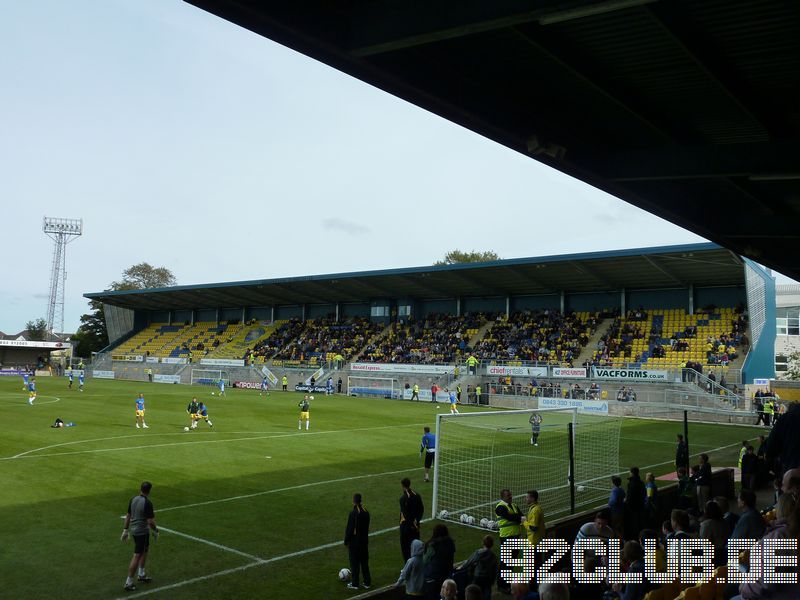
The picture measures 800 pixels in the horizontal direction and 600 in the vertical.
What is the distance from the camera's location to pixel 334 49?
725cm

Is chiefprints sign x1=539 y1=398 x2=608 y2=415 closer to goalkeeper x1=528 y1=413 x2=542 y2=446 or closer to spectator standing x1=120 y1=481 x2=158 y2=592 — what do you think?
goalkeeper x1=528 y1=413 x2=542 y2=446

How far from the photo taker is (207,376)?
6800 cm

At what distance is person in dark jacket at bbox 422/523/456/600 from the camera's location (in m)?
8.34

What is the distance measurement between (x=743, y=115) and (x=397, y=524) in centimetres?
1063

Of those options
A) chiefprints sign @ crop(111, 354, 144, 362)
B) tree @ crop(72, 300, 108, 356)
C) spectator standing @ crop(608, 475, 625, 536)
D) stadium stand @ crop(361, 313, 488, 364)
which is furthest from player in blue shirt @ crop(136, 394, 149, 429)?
tree @ crop(72, 300, 108, 356)

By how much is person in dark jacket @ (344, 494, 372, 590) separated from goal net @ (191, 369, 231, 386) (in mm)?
58017

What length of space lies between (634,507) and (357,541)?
5.47 meters

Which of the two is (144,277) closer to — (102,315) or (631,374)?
(102,315)

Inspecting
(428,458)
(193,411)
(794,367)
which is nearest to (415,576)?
(428,458)

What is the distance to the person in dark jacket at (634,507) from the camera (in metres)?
12.4

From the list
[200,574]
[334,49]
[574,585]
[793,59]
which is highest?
[793,59]

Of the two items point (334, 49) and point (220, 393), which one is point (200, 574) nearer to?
point (334, 49)

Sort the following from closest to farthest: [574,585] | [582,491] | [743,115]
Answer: [574,585] → [743,115] → [582,491]

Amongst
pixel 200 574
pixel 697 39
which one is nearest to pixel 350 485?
pixel 200 574
